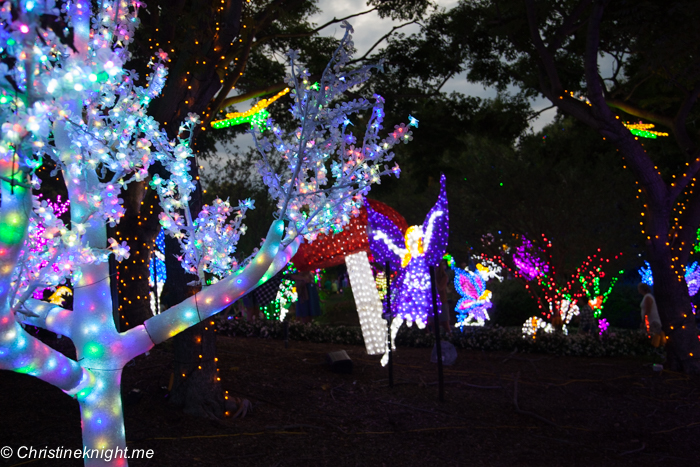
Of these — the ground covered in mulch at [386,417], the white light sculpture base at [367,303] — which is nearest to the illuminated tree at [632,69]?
the ground covered in mulch at [386,417]

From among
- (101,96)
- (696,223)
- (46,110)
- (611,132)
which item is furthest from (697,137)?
(46,110)

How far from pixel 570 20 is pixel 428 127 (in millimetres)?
3001

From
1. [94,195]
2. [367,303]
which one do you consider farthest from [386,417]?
[94,195]

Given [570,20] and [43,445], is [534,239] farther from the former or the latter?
[43,445]

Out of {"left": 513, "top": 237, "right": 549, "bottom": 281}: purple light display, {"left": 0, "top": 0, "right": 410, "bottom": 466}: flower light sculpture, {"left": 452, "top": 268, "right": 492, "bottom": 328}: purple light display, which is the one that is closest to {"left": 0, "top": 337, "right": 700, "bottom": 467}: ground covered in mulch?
{"left": 0, "top": 0, "right": 410, "bottom": 466}: flower light sculpture

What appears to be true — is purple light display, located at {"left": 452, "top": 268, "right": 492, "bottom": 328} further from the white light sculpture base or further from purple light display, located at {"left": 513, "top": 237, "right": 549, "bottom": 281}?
the white light sculpture base

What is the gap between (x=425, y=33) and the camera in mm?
10008

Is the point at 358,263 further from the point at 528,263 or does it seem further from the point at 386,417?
the point at 528,263

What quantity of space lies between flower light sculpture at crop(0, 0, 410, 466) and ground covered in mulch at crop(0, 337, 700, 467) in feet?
5.14

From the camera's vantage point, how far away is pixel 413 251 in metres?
9.26

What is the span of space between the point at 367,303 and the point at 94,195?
6557mm

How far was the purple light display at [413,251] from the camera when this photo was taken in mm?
9008

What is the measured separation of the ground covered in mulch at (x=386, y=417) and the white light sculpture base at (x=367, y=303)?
543 millimetres

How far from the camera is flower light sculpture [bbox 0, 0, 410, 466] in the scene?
2.29 meters
